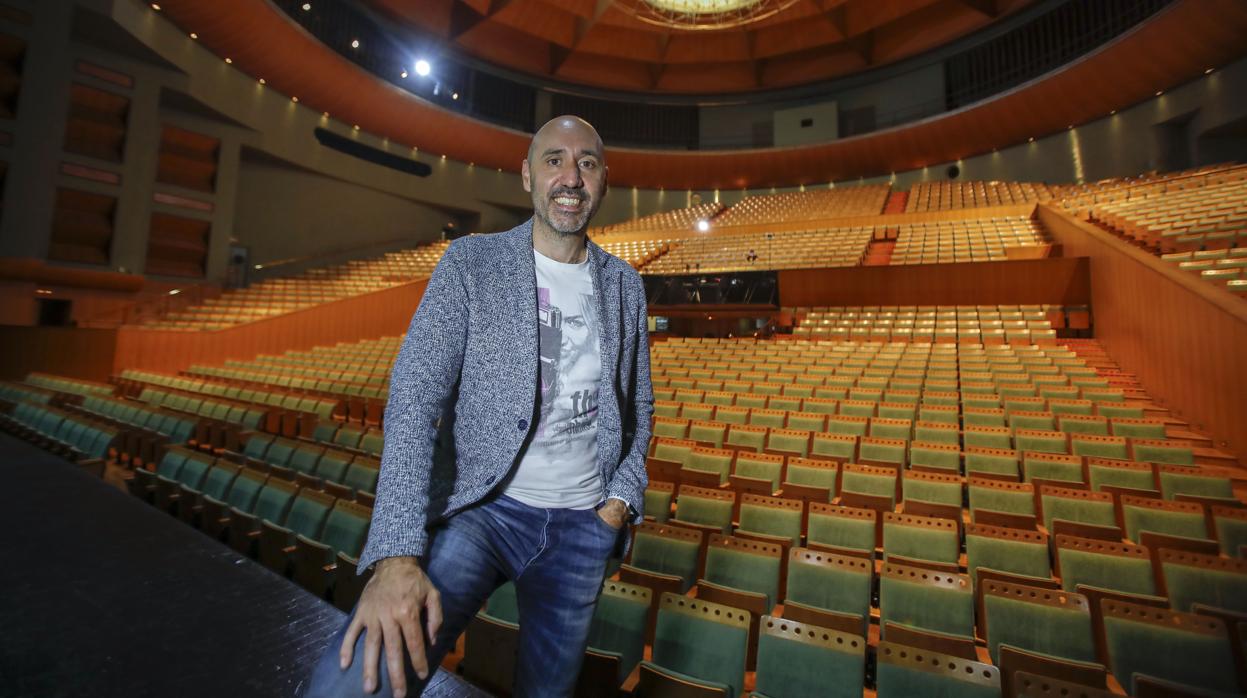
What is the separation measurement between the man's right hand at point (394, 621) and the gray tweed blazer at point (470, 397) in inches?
0.9

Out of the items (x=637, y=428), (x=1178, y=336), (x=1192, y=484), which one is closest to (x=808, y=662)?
(x=637, y=428)

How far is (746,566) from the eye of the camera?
189cm

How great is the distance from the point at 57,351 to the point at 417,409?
833 cm

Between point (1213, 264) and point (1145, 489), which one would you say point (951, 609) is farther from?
point (1213, 264)

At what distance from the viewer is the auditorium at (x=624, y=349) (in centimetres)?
75

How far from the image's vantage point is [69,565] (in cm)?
126

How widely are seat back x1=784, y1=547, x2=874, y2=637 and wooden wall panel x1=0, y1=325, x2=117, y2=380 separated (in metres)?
7.94

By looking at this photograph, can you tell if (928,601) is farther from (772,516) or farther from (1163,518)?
(1163,518)

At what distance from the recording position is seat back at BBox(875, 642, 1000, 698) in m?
1.13

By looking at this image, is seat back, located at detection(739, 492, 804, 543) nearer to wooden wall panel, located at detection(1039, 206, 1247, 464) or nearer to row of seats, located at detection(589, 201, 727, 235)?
wooden wall panel, located at detection(1039, 206, 1247, 464)

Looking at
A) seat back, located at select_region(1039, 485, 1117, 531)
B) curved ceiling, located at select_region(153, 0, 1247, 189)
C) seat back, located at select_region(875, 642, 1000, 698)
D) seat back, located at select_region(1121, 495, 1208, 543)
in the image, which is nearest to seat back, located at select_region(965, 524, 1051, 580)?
seat back, located at select_region(1039, 485, 1117, 531)

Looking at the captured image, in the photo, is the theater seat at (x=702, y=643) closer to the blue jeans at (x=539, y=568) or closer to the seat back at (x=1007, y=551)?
the blue jeans at (x=539, y=568)

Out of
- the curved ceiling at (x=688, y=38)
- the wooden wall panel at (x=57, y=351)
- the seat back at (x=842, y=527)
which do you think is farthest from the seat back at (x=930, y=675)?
the curved ceiling at (x=688, y=38)

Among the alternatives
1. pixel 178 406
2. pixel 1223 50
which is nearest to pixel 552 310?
pixel 178 406
